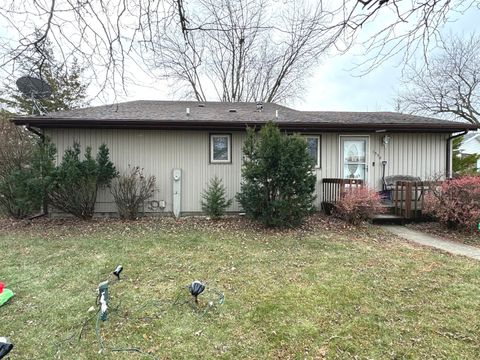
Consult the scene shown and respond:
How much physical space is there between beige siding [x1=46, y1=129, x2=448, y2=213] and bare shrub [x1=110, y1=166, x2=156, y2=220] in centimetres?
34

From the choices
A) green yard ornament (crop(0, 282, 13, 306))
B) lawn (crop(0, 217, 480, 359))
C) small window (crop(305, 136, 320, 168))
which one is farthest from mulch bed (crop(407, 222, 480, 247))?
green yard ornament (crop(0, 282, 13, 306))

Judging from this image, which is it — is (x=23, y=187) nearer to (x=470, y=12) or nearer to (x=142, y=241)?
(x=142, y=241)

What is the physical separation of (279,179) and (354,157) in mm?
3460

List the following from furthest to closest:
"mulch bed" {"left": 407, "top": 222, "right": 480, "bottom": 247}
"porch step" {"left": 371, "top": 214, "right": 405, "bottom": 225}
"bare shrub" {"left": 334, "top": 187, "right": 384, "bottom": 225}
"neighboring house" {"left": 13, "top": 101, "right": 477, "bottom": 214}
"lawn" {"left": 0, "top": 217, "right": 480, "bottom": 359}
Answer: "neighboring house" {"left": 13, "top": 101, "right": 477, "bottom": 214} → "porch step" {"left": 371, "top": 214, "right": 405, "bottom": 225} → "bare shrub" {"left": 334, "top": 187, "right": 384, "bottom": 225} → "mulch bed" {"left": 407, "top": 222, "right": 480, "bottom": 247} → "lawn" {"left": 0, "top": 217, "right": 480, "bottom": 359}

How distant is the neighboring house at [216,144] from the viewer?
7.41m

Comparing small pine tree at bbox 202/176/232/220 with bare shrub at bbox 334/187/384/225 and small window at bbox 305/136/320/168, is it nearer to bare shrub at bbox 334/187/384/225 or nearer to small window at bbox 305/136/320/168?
bare shrub at bbox 334/187/384/225

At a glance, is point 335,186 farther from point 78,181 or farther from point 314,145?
point 78,181

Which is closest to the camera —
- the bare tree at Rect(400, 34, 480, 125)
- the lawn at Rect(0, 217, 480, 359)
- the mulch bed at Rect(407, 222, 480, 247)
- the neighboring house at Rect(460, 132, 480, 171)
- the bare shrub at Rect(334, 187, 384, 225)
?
the lawn at Rect(0, 217, 480, 359)

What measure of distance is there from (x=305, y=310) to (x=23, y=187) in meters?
6.83

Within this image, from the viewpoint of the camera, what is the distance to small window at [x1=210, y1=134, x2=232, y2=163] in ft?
25.8

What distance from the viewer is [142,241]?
5.34 meters

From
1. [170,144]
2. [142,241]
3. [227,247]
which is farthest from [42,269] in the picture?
[170,144]

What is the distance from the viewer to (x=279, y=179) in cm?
598

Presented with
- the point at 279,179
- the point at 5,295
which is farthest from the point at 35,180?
the point at 279,179
